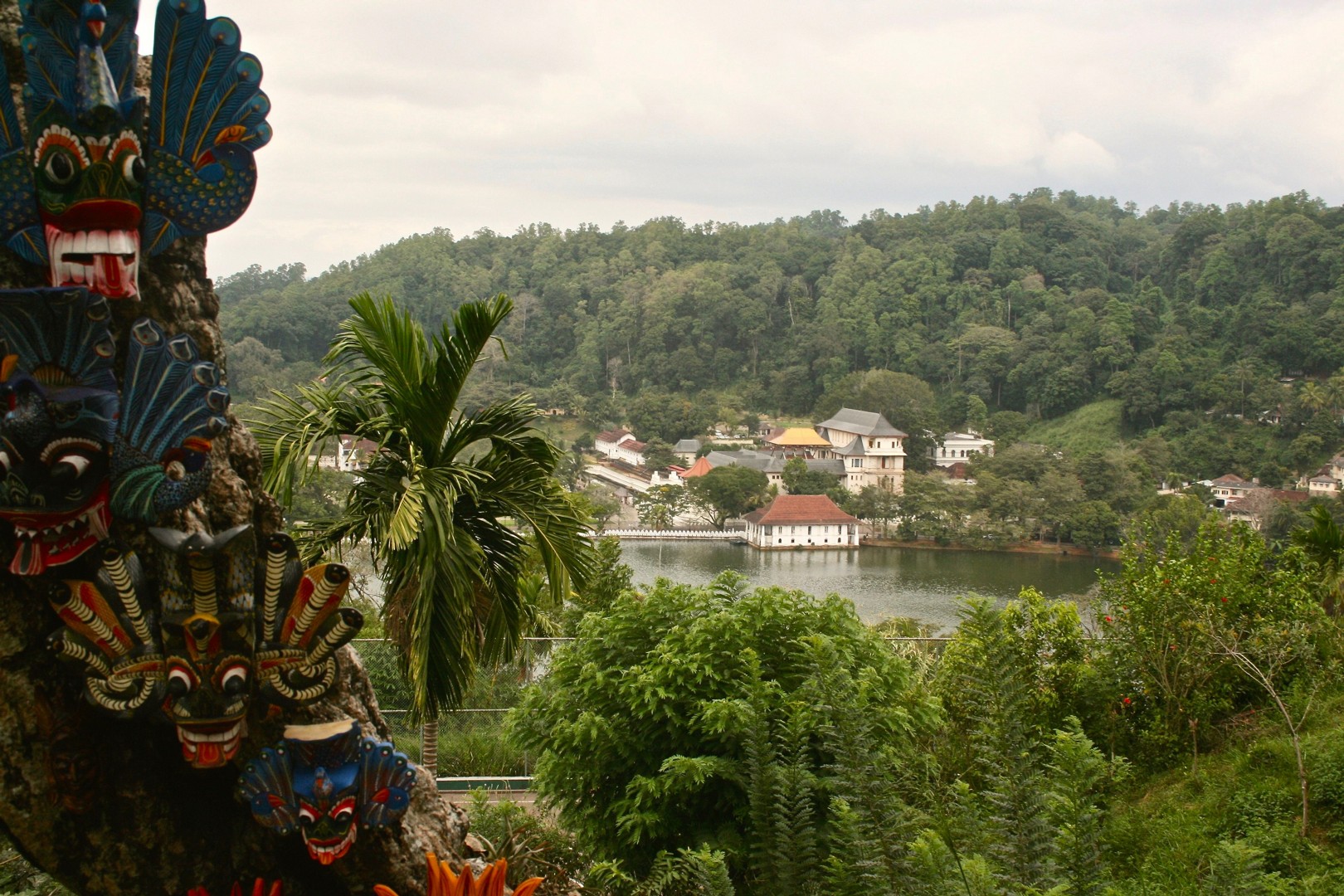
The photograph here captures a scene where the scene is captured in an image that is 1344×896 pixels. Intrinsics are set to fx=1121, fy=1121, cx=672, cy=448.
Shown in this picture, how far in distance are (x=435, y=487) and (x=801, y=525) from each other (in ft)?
117

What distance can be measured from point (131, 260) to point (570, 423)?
55.1m

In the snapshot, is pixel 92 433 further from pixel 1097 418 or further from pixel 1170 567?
pixel 1097 418

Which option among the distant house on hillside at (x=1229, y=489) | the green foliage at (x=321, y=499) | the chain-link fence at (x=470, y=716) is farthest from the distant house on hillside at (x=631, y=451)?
the chain-link fence at (x=470, y=716)

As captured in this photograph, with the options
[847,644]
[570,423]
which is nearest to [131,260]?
[847,644]

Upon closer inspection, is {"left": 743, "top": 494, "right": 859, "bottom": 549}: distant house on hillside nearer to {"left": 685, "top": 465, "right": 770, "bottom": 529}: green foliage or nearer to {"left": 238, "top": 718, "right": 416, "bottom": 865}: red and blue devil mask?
{"left": 685, "top": 465, "right": 770, "bottom": 529}: green foliage

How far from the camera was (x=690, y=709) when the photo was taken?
546cm

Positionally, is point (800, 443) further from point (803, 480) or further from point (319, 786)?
point (319, 786)

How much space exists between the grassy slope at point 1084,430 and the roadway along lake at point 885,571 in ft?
48.1

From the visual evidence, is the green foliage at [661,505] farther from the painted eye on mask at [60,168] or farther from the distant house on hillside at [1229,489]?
the painted eye on mask at [60,168]

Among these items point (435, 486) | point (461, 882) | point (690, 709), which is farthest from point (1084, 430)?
point (461, 882)

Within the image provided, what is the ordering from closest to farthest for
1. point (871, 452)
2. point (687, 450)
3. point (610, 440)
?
point (871, 452) → point (687, 450) → point (610, 440)

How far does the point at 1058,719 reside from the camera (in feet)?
24.7

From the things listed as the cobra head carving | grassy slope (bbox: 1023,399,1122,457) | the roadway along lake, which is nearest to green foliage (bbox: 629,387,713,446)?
grassy slope (bbox: 1023,399,1122,457)

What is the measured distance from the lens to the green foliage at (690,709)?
16.5 ft
